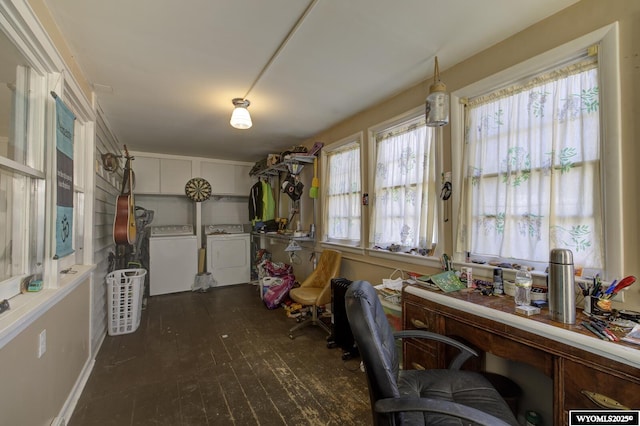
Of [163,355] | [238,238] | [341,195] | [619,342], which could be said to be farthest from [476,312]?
[238,238]

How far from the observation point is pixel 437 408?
2.89 ft

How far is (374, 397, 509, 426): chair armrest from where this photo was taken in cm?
84

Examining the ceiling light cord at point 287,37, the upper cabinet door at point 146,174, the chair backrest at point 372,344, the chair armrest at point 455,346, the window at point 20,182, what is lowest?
the chair armrest at point 455,346

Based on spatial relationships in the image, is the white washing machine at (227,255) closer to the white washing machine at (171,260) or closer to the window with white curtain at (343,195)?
the white washing machine at (171,260)

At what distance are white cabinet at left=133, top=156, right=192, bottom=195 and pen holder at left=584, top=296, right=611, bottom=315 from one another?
5369 mm

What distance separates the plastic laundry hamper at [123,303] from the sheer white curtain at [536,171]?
11.0 feet

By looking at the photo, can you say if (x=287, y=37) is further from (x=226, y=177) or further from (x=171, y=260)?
(x=171, y=260)

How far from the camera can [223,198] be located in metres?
5.70

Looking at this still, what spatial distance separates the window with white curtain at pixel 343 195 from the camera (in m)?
3.13

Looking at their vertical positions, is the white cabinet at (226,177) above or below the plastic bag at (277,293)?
above

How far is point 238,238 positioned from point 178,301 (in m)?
1.51

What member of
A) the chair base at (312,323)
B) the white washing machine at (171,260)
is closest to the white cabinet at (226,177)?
the white washing machine at (171,260)

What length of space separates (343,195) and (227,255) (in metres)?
2.91

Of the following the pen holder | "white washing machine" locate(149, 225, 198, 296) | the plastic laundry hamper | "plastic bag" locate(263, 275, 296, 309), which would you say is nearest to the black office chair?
the pen holder
